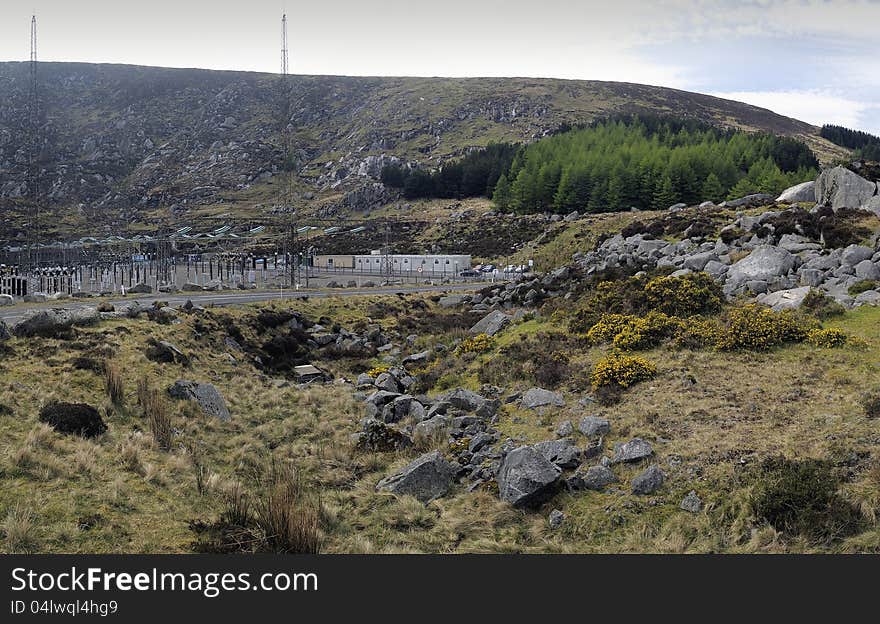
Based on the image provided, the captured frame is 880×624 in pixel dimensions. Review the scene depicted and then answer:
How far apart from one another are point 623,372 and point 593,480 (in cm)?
643

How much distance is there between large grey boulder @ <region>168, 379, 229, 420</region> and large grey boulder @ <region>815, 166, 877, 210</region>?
130ft

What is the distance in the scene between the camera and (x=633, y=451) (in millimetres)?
13844

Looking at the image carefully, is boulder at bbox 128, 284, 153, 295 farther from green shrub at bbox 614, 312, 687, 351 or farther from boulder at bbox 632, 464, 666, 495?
boulder at bbox 632, 464, 666, 495

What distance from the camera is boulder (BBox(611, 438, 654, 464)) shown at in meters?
13.7

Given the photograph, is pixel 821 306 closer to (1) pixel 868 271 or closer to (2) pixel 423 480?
(1) pixel 868 271

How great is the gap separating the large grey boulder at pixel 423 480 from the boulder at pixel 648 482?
441cm

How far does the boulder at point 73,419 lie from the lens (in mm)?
14492

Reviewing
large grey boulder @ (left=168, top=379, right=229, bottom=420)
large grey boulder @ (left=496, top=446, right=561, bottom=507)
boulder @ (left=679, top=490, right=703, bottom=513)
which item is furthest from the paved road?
boulder @ (left=679, top=490, right=703, bottom=513)

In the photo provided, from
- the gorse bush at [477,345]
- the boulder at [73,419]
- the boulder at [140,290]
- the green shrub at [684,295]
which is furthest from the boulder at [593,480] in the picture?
the boulder at [140,290]

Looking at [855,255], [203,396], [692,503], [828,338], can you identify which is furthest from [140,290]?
[855,255]

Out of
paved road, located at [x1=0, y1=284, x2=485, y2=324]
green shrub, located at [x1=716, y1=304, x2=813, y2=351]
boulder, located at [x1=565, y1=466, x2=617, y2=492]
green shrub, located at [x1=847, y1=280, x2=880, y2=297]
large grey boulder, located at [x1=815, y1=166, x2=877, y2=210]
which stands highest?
large grey boulder, located at [x1=815, y1=166, x2=877, y2=210]

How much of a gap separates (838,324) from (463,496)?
16.1 meters

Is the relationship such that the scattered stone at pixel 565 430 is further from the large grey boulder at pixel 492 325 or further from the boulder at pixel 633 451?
the large grey boulder at pixel 492 325

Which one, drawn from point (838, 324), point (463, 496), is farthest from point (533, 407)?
point (838, 324)
